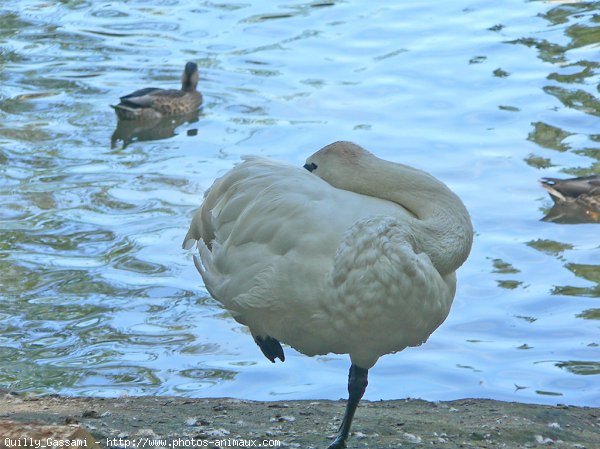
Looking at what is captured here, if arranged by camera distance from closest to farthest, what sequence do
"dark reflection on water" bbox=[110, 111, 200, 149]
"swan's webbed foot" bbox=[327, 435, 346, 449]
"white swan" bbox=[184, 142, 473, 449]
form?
1. "white swan" bbox=[184, 142, 473, 449]
2. "swan's webbed foot" bbox=[327, 435, 346, 449]
3. "dark reflection on water" bbox=[110, 111, 200, 149]

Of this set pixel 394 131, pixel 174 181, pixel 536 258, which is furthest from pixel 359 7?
pixel 536 258

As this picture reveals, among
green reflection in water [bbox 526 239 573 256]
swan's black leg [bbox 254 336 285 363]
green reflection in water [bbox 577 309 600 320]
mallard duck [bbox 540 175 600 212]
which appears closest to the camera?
swan's black leg [bbox 254 336 285 363]

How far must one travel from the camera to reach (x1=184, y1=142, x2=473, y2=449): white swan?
5.54m

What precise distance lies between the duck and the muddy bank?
7.34 meters

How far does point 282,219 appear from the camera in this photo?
6.04 m

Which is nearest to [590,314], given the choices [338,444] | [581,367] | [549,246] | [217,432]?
[581,367]

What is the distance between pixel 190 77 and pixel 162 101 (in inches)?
16.8

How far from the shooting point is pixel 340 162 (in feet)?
21.1

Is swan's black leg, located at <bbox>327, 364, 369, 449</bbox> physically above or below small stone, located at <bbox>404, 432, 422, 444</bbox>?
above

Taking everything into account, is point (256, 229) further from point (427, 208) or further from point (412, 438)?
point (412, 438)

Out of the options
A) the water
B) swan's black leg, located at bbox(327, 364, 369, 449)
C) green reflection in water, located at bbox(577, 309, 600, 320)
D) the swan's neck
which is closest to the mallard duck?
the water

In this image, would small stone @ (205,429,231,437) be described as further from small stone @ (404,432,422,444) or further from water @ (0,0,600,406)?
water @ (0,0,600,406)

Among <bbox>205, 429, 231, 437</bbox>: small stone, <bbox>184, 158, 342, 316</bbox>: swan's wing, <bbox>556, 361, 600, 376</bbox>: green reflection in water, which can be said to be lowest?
<bbox>556, 361, 600, 376</bbox>: green reflection in water

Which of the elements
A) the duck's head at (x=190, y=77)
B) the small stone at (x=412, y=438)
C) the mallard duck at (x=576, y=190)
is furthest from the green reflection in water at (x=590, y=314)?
the duck's head at (x=190, y=77)
